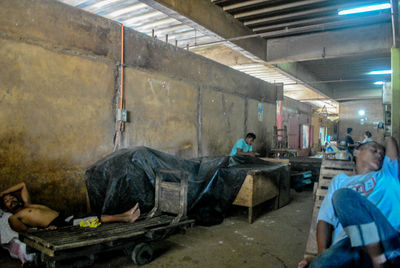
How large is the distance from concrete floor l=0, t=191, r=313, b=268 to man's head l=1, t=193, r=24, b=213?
56 cm

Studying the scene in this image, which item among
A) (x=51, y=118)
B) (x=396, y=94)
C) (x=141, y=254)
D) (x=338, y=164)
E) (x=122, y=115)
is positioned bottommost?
(x=141, y=254)

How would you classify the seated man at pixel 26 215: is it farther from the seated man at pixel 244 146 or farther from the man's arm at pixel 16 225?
the seated man at pixel 244 146

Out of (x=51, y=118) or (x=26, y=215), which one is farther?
(x=51, y=118)

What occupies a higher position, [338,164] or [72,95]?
A: [72,95]

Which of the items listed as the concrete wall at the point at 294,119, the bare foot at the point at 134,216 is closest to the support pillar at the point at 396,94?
the bare foot at the point at 134,216

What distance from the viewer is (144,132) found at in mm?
5723

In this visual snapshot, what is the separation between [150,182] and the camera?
4.22 m

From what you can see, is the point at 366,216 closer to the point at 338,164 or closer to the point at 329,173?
the point at 329,173

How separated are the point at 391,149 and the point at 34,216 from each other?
389 cm

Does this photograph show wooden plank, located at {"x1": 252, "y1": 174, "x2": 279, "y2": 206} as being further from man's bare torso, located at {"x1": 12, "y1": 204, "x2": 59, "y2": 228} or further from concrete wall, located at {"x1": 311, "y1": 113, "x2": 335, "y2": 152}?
concrete wall, located at {"x1": 311, "y1": 113, "x2": 335, "y2": 152}

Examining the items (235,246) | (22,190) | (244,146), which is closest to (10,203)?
(22,190)

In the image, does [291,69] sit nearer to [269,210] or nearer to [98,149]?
[269,210]

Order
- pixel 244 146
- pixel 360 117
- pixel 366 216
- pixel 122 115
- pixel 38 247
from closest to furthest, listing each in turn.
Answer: pixel 366 216 < pixel 38 247 < pixel 122 115 < pixel 244 146 < pixel 360 117

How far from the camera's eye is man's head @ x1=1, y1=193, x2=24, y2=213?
345cm
